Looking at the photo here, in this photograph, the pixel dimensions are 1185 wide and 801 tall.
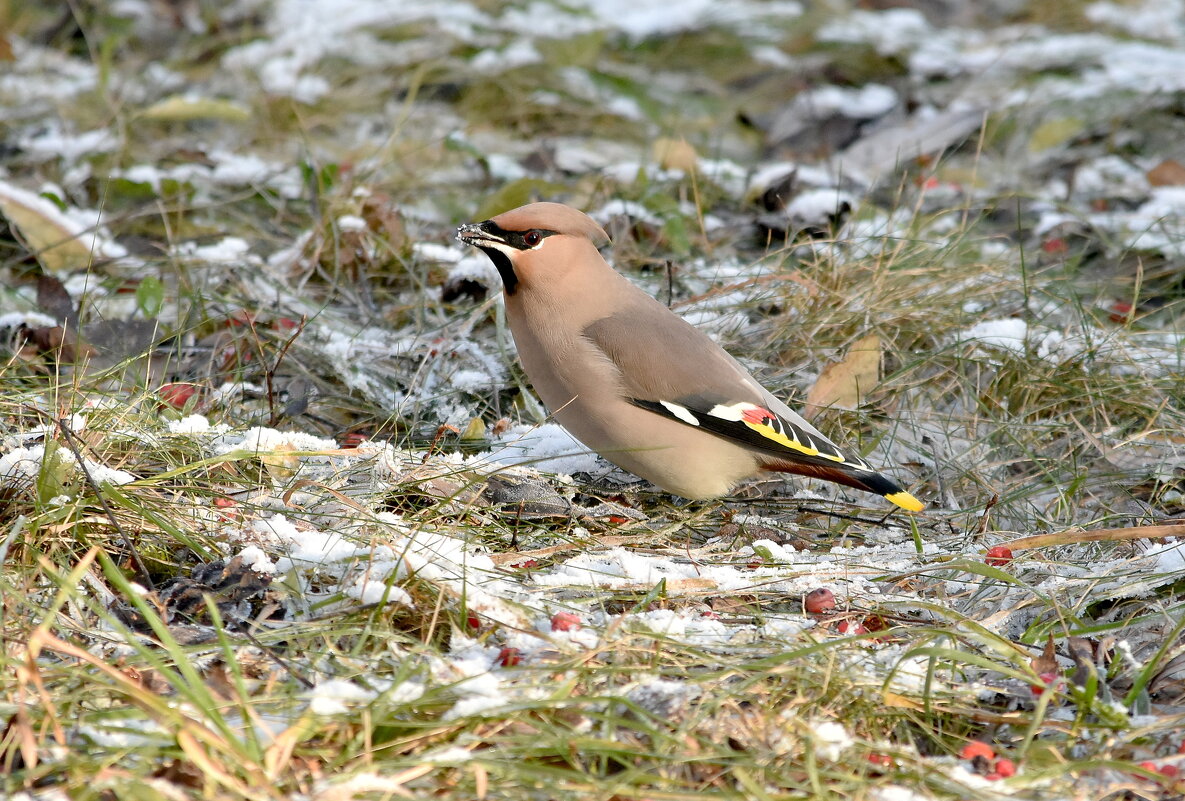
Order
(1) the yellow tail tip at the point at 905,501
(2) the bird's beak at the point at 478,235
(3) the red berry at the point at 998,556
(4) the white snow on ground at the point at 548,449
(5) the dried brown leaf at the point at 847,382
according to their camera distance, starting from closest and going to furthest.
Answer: (3) the red berry at the point at 998,556
(1) the yellow tail tip at the point at 905,501
(2) the bird's beak at the point at 478,235
(4) the white snow on ground at the point at 548,449
(5) the dried brown leaf at the point at 847,382

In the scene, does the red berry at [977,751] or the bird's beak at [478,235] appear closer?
the red berry at [977,751]

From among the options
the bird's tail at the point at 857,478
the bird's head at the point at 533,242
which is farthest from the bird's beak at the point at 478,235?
the bird's tail at the point at 857,478

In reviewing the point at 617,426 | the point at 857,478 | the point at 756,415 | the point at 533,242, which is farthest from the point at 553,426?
the point at 857,478

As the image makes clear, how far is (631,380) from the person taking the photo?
328 centimetres

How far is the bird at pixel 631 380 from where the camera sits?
3.26 m

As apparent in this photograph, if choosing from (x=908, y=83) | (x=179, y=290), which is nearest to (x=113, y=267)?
(x=179, y=290)

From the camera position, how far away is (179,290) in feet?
12.8

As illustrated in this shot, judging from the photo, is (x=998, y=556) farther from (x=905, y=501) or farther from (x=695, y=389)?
(x=695, y=389)

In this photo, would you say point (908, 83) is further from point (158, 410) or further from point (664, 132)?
point (158, 410)

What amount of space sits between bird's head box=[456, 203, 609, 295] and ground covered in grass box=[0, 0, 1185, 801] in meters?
0.40

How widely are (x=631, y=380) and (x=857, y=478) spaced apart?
601 millimetres

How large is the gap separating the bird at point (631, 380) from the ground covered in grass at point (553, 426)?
0.47 ft

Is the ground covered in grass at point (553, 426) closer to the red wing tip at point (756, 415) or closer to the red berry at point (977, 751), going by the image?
the red berry at point (977, 751)

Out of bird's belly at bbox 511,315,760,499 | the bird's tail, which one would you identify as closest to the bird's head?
bird's belly at bbox 511,315,760,499
